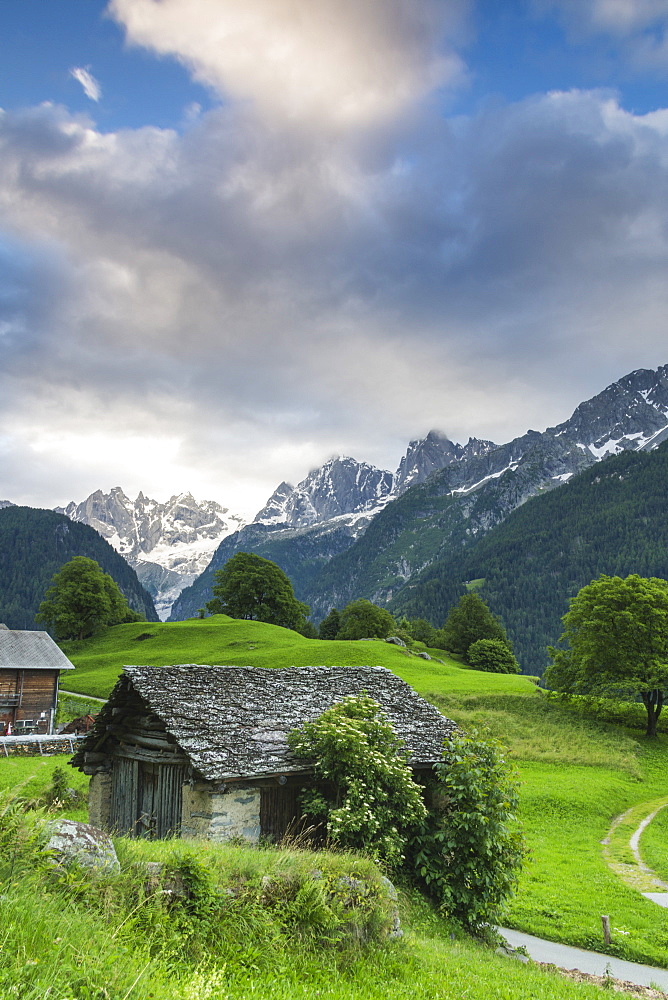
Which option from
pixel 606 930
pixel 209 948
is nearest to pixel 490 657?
pixel 606 930

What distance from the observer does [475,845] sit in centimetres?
1503

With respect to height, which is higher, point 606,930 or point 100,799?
point 100,799

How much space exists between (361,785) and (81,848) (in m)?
8.49

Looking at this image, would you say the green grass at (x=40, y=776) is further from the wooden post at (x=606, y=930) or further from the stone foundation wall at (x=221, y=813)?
the wooden post at (x=606, y=930)

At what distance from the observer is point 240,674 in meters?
20.1

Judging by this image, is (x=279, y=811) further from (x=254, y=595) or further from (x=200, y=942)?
(x=254, y=595)

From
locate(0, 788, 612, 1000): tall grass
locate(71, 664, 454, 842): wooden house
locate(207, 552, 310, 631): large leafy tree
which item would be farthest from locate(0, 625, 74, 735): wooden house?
locate(207, 552, 310, 631): large leafy tree

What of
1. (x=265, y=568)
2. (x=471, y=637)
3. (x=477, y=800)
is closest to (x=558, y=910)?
(x=477, y=800)

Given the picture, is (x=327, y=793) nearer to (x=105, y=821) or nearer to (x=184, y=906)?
(x=105, y=821)

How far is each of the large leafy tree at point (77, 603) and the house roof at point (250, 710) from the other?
80021 mm

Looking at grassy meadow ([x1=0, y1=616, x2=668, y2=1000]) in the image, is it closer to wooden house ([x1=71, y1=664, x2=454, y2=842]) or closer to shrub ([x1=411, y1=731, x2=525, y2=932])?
shrub ([x1=411, y1=731, x2=525, y2=932])

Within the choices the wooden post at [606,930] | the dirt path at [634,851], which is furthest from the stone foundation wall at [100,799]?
the dirt path at [634,851]

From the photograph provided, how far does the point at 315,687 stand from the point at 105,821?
7853 mm

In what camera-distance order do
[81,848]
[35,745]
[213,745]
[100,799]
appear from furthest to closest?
[35,745] < [100,799] < [213,745] < [81,848]
